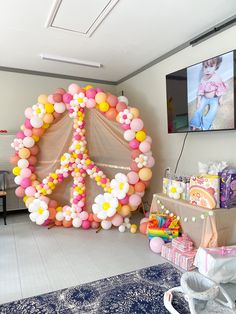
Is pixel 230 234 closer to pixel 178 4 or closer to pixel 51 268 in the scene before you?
pixel 51 268

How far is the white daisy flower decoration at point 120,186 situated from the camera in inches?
131

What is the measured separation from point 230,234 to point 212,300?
0.90 m

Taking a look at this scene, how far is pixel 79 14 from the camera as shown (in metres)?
2.65

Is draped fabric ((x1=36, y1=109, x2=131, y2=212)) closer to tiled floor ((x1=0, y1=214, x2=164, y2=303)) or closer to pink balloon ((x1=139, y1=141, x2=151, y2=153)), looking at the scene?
pink balloon ((x1=139, y1=141, x2=151, y2=153))

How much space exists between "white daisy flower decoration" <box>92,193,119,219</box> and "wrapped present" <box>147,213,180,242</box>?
58cm

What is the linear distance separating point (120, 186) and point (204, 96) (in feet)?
5.25

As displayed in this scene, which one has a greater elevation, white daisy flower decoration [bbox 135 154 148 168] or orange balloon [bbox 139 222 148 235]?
white daisy flower decoration [bbox 135 154 148 168]

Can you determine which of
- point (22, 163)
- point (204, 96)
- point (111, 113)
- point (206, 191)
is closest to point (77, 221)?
point (22, 163)

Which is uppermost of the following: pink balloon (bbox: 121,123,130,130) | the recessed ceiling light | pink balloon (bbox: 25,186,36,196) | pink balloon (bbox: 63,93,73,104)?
the recessed ceiling light

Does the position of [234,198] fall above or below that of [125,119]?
below

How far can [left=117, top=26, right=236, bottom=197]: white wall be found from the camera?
2947 millimetres

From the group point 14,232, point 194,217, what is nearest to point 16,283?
point 14,232

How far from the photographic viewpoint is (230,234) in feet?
8.15

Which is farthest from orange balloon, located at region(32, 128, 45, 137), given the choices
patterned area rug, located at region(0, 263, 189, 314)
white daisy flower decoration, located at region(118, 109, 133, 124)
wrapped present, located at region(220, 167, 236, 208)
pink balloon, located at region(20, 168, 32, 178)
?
wrapped present, located at region(220, 167, 236, 208)
